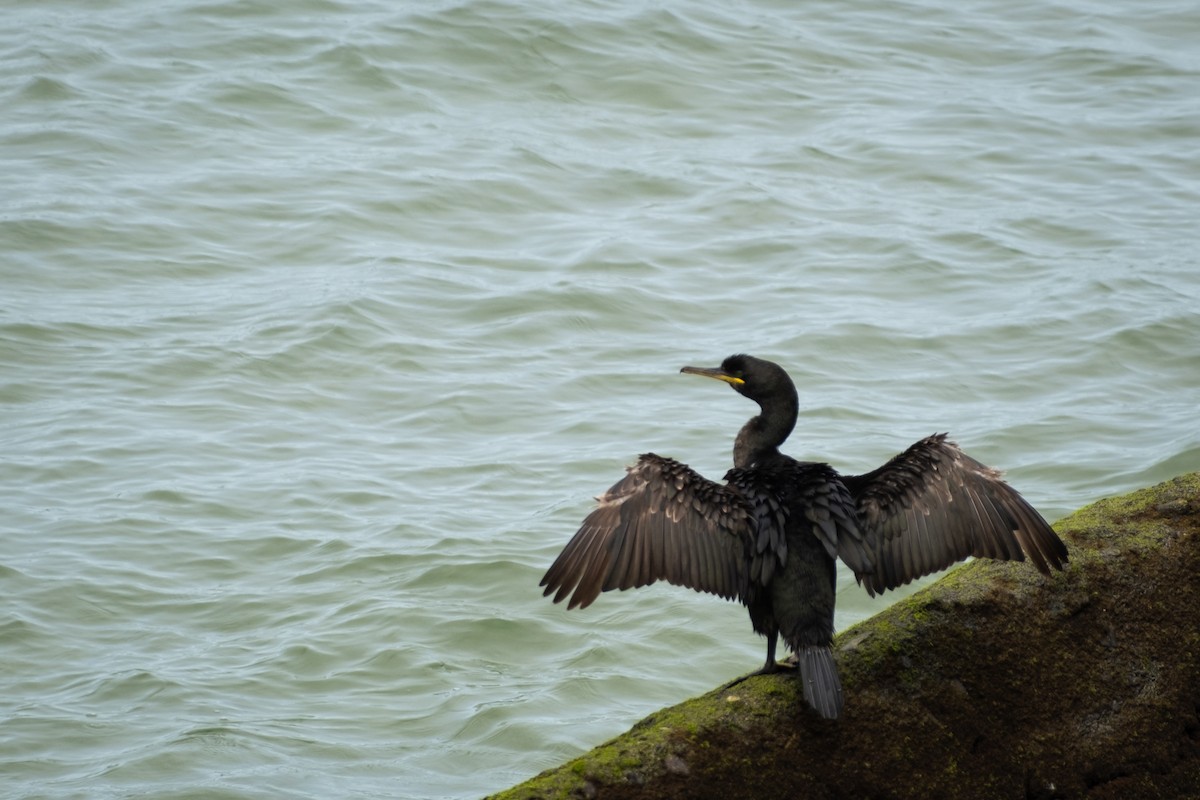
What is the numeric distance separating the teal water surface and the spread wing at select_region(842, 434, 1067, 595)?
8.20 feet

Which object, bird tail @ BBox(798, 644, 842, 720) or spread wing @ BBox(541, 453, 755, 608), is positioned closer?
bird tail @ BBox(798, 644, 842, 720)

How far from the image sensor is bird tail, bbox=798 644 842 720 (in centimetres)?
355

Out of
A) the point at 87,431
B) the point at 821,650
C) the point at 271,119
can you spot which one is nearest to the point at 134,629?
the point at 87,431

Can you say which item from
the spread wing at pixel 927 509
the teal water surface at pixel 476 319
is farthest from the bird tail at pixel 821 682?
the teal water surface at pixel 476 319

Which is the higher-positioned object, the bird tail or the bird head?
the bird head

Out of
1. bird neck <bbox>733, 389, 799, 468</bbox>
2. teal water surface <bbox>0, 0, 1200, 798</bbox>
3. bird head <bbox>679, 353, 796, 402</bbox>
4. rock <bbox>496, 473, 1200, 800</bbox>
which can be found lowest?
teal water surface <bbox>0, 0, 1200, 798</bbox>

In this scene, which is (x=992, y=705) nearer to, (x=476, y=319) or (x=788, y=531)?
(x=788, y=531)

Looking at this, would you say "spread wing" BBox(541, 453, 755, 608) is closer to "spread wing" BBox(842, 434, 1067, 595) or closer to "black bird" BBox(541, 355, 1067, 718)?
"black bird" BBox(541, 355, 1067, 718)

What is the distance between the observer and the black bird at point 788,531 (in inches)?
166

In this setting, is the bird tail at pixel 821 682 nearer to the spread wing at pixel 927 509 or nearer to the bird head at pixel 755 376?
the spread wing at pixel 927 509

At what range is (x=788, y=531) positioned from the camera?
4344 mm

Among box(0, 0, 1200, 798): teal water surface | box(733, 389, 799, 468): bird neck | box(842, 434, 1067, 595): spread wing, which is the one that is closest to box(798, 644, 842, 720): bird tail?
box(842, 434, 1067, 595): spread wing

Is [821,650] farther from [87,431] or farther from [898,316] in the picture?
[898,316]

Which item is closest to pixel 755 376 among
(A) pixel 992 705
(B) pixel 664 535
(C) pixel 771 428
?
(C) pixel 771 428
